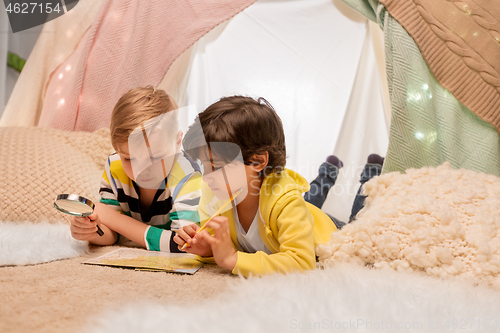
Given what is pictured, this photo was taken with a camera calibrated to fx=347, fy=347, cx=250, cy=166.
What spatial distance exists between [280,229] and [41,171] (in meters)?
0.67

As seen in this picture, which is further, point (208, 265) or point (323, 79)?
point (323, 79)

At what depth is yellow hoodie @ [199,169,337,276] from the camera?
2.04ft

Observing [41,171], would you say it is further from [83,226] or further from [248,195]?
[248,195]

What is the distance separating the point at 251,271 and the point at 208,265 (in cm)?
14

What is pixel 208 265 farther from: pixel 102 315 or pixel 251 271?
pixel 102 315

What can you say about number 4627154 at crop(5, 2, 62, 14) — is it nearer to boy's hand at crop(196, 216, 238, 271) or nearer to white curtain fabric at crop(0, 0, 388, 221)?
white curtain fabric at crop(0, 0, 388, 221)

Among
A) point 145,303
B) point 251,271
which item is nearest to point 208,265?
point 251,271

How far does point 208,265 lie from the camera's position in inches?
28.2

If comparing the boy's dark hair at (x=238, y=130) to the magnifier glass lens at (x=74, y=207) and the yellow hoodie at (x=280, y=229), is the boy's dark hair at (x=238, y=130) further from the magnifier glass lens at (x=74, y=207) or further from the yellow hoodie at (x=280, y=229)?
the magnifier glass lens at (x=74, y=207)

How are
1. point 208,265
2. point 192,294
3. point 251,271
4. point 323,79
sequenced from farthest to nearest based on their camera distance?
point 323,79 < point 208,265 < point 251,271 < point 192,294

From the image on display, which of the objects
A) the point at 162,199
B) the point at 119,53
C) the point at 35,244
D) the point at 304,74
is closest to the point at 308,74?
the point at 304,74

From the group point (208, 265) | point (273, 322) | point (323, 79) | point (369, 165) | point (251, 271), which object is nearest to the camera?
point (273, 322)

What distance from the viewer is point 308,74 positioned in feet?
4.90

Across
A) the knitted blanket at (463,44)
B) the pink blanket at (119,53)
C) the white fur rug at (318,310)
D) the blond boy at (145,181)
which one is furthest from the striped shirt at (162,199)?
the knitted blanket at (463,44)
